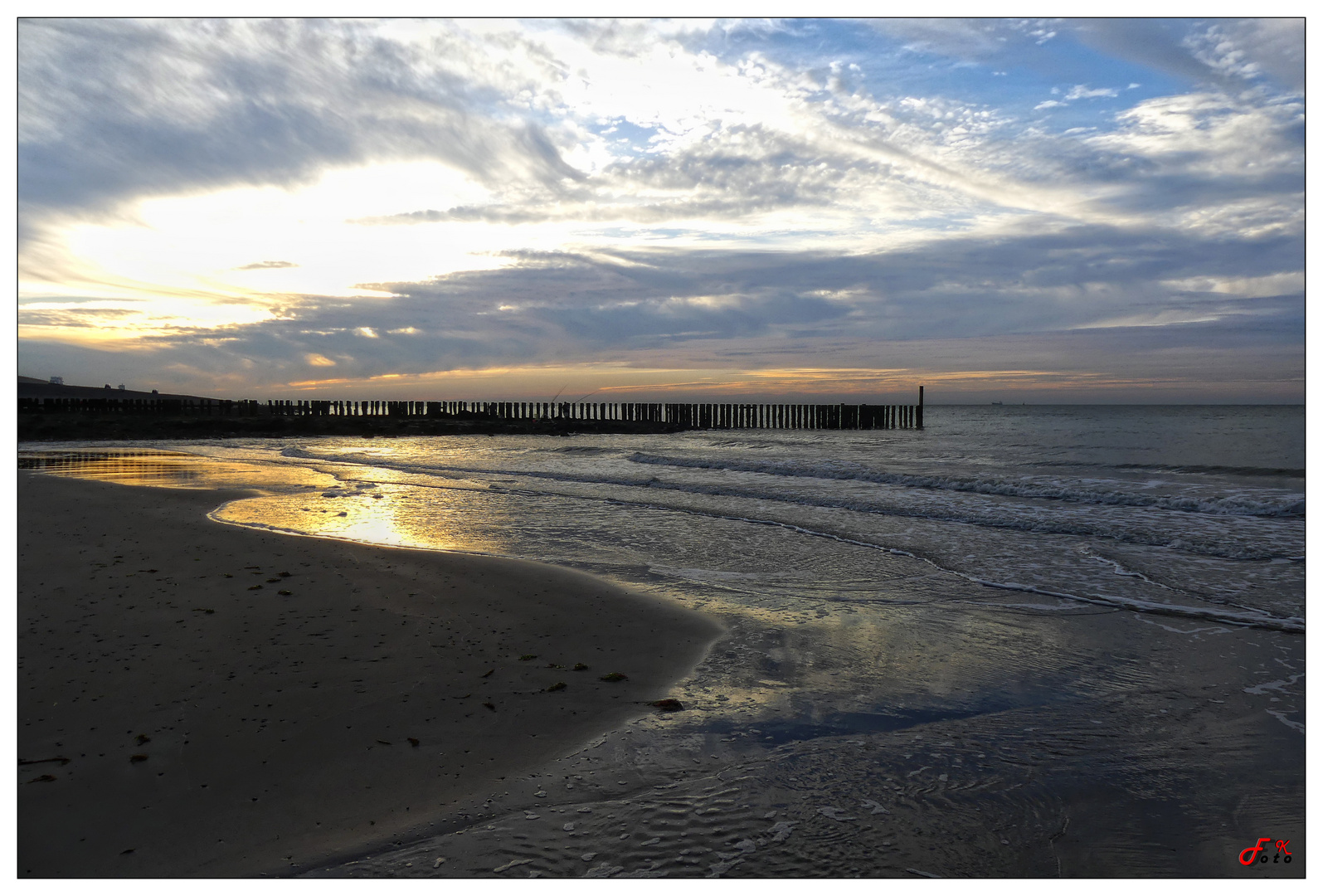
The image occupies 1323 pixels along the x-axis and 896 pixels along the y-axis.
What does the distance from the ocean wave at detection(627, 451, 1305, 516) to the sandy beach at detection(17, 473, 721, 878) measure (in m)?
10.9

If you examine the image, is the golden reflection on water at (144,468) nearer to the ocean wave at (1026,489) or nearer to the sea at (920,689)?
the sea at (920,689)

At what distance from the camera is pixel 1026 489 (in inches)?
581

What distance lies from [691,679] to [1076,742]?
2.13 metres

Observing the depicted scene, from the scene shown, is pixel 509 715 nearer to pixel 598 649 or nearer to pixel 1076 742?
pixel 598 649

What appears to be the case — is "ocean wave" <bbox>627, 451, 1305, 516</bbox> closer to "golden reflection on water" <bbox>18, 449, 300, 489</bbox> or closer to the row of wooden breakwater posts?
"golden reflection on water" <bbox>18, 449, 300, 489</bbox>

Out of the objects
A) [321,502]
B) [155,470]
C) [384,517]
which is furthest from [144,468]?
[384,517]

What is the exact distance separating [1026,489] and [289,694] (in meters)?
14.5

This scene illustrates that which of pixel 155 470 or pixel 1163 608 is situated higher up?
pixel 155 470

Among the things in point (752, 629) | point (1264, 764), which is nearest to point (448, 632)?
point (752, 629)

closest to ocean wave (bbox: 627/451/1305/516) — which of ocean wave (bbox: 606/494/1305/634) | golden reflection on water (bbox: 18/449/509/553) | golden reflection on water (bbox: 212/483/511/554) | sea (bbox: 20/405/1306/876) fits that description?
sea (bbox: 20/405/1306/876)

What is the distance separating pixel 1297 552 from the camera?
8688 millimetres

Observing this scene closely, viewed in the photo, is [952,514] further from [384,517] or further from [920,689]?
[384,517]

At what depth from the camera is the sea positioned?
279cm

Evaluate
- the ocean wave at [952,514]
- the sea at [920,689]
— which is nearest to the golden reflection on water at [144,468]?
the sea at [920,689]
